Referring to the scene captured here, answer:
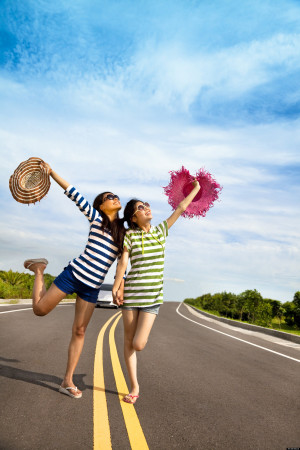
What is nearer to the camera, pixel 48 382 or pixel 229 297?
pixel 48 382

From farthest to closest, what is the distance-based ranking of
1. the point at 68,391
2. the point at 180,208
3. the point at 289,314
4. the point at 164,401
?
the point at 289,314 < the point at 180,208 < the point at 164,401 < the point at 68,391

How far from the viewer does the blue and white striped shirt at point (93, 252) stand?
13.2ft

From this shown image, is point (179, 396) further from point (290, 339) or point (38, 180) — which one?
point (290, 339)

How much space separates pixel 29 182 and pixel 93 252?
108 cm

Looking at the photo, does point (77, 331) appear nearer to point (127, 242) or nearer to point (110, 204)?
point (127, 242)

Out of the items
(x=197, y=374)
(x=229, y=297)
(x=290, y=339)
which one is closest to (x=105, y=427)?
(x=197, y=374)

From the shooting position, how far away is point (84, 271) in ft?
13.1

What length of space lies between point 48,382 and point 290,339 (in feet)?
34.6

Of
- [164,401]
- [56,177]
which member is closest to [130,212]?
[56,177]

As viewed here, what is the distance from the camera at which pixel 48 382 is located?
4676mm

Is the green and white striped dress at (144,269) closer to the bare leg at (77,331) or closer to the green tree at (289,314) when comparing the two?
the bare leg at (77,331)

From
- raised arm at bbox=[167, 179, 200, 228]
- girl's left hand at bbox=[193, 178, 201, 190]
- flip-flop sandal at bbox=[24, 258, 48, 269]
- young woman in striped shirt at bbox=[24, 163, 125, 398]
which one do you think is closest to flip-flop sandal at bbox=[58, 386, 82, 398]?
young woman in striped shirt at bbox=[24, 163, 125, 398]

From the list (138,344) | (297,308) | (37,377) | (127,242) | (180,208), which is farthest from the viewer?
(297,308)

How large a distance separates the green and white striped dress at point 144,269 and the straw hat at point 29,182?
1097mm
